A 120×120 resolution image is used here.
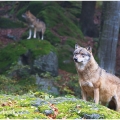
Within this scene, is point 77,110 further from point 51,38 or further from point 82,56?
point 51,38

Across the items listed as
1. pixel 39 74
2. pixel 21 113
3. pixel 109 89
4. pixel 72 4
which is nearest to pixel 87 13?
pixel 72 4

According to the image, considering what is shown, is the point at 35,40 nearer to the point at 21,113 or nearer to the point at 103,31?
the point at 103,31

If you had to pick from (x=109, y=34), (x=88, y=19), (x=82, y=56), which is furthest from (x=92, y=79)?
(x=88, y=19)

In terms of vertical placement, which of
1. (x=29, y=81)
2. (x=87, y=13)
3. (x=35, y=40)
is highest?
(x=87, y=13)

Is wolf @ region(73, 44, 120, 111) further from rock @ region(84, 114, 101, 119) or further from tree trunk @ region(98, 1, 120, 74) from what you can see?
tree trunk @ region(98, 1, 120, 74)

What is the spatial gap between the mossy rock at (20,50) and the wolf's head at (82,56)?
8185 millimetres

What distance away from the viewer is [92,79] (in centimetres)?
1003

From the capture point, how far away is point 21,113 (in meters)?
7.07

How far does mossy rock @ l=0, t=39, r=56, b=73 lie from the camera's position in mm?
18234

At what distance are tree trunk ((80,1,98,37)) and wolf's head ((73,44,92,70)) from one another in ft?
61.8

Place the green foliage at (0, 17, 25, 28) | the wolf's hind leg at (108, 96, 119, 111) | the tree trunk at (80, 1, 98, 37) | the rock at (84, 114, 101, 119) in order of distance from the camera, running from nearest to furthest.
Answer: the rock at (84, 114, 101, 119), the wolf's hind leg at (108, 96, 119, 111), the green foliage at (0, 17, 25, 28), the tree trunk at (80, 1, 98, 37)

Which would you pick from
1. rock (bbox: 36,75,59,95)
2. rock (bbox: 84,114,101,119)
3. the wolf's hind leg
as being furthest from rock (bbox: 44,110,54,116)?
rock (bbox: 36,75,59,95)

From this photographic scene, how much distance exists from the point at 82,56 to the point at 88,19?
19549 mm

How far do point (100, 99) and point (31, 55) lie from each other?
849 cm
